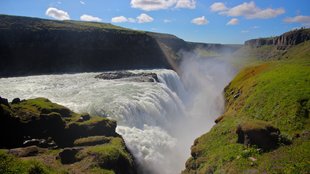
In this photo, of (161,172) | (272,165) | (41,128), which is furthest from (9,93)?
(272,165)

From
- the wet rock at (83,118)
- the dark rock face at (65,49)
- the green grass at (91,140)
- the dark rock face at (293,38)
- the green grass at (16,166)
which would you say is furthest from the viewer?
the dark rock face at (293,38)

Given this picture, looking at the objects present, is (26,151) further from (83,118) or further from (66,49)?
(66,49)

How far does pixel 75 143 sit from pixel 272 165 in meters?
13.1

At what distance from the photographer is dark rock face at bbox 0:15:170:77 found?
68.2m

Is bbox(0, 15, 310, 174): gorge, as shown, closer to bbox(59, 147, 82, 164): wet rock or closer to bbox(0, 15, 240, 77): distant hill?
bbox(0, 15, 240, 77): distant hill

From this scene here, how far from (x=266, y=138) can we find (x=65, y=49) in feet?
229

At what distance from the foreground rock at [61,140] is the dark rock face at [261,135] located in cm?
806

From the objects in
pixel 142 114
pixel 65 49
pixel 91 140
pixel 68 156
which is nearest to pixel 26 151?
pixel 68 156

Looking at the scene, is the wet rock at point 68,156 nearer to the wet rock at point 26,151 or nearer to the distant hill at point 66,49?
the wet rock at point 26,151

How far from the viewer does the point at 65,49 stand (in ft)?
256

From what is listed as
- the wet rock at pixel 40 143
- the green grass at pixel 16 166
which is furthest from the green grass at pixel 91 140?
the green grass at pixel 16 166

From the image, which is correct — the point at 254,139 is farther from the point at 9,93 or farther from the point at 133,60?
the point at 133,60

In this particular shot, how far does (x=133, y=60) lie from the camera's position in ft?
300

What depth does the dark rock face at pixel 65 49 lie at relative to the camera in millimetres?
68250
